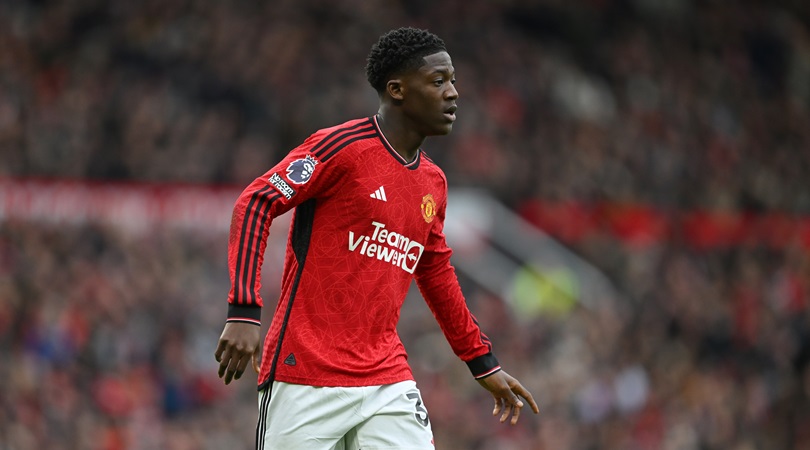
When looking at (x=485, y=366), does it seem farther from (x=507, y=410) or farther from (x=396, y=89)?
(x=396, y=89)

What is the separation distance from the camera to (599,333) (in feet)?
49.9

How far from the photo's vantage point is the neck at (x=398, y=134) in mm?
4969

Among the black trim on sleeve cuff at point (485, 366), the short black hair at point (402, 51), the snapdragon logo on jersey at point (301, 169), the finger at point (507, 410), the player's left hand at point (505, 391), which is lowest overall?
the finger at point (507, 410)

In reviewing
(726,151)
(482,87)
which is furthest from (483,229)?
(726,151)

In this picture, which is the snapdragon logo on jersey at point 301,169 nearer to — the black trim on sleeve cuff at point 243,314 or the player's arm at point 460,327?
the black trim on sleeve cuff at point 243,314

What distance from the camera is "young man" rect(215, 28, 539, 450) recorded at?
4750 mm

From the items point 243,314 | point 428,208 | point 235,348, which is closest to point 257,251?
point 243,314

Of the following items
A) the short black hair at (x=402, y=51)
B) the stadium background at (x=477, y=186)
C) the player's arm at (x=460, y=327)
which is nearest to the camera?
the short black hair at (x=402, y=51)

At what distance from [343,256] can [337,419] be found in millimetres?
573

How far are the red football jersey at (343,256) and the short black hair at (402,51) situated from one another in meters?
0.21

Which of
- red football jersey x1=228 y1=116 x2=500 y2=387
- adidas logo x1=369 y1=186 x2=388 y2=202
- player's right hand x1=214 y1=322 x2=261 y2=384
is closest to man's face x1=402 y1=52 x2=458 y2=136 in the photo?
red football jersey x1=228 y1=116 x2=500 y2=387

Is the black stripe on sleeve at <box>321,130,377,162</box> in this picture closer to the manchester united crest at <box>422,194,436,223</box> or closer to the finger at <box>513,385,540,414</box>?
the manchester united crest at <box>422,194,436,223</box>

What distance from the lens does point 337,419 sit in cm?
477

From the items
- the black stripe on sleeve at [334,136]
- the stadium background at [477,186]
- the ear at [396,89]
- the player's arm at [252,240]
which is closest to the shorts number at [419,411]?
the player's arm at [252,240]
